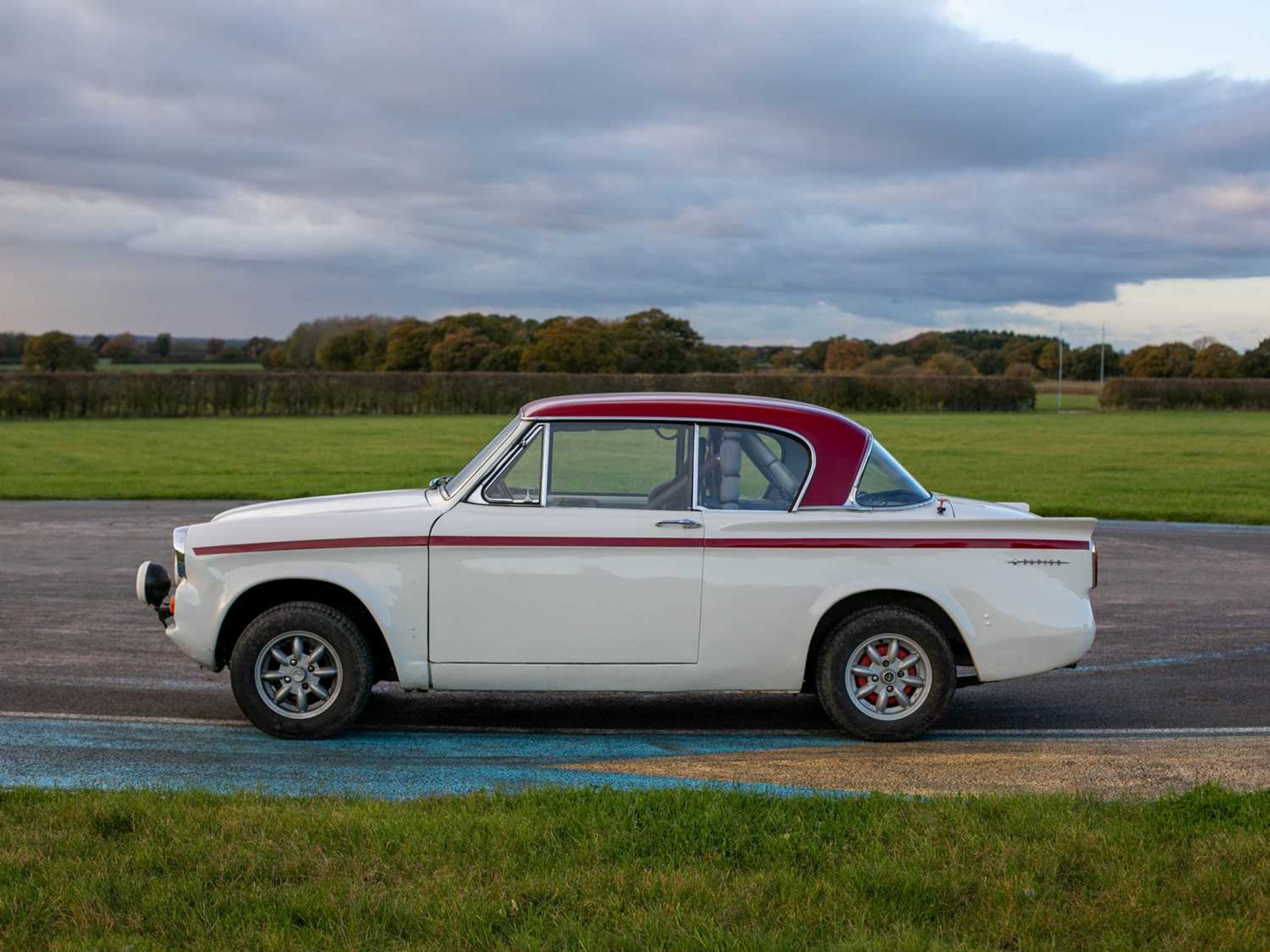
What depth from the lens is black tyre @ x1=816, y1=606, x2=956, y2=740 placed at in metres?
6.78

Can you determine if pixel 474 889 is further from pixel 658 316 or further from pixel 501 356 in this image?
pixel 658 316

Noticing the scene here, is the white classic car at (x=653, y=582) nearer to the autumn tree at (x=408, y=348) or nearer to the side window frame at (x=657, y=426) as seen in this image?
the side window frame at (x=657, y=426)

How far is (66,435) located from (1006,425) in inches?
1297

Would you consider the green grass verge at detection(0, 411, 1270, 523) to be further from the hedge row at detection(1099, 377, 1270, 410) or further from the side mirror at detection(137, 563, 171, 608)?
the hedge row at detection(1099, 377, 1270, 410)

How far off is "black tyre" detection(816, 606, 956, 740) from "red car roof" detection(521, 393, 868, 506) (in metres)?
0.69

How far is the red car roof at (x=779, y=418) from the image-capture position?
6949 millimetres

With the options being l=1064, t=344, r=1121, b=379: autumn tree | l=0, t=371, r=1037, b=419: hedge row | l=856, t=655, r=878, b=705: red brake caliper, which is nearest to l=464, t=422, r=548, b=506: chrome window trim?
l=856, t=655, r=878, b=705: red brake caliper

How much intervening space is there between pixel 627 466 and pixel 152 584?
2.75m

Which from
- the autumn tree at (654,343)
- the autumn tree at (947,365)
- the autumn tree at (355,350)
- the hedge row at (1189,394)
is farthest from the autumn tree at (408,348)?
the hedge row at (1189,394)

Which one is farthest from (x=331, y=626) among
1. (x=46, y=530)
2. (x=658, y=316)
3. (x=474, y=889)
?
(x=658, y=316)

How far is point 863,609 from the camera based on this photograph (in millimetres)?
6871

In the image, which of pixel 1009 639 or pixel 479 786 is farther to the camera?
pixel 1009 639

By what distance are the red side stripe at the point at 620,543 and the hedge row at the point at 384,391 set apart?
34900 millimetres

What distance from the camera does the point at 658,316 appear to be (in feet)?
288
